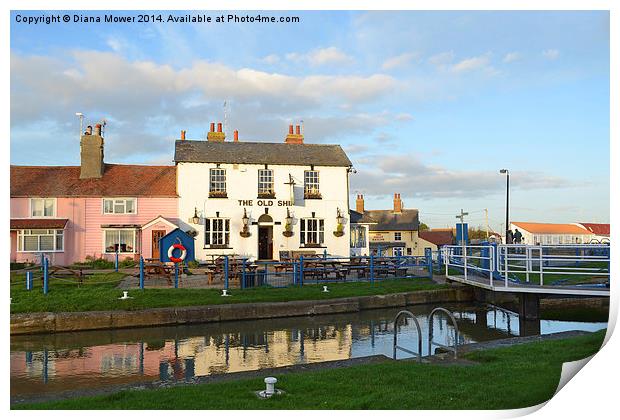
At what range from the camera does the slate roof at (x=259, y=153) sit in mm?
28031

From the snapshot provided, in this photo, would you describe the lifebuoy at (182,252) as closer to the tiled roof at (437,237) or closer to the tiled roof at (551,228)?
the tiled roof at (437,237)

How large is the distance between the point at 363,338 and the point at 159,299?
5945 millimetres

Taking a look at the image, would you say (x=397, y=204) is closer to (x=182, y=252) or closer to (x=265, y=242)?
(x=265, y=242)

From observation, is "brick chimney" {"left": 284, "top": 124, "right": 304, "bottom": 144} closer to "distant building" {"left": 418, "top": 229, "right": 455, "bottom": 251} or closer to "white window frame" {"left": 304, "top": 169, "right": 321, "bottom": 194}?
"white window frame" {"left": 304, "top": 169, "right": 321, "bottom": 194}

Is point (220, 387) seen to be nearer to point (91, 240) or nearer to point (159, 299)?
point (159, 299)

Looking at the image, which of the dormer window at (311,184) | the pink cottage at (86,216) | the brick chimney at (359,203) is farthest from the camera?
the brick chimney at (359,203)

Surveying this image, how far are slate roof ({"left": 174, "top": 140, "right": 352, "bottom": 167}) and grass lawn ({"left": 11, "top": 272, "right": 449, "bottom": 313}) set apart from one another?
956 centimetres

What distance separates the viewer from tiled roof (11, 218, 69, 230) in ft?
84.4

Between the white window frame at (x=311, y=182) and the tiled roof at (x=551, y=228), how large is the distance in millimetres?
47802

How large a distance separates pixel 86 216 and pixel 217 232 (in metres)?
6.26

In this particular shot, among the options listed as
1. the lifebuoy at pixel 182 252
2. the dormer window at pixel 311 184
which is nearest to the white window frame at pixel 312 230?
the dormer window at pixel 311 184

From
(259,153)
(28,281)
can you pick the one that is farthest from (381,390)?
(259,153)

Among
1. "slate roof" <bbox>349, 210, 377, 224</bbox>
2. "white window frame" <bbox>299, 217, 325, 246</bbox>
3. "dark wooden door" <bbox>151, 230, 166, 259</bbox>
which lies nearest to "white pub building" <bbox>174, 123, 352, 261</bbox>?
"white window frame" <bbox>299, 217, 325, 246</bbox>

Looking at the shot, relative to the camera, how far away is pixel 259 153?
2881 centimetres
